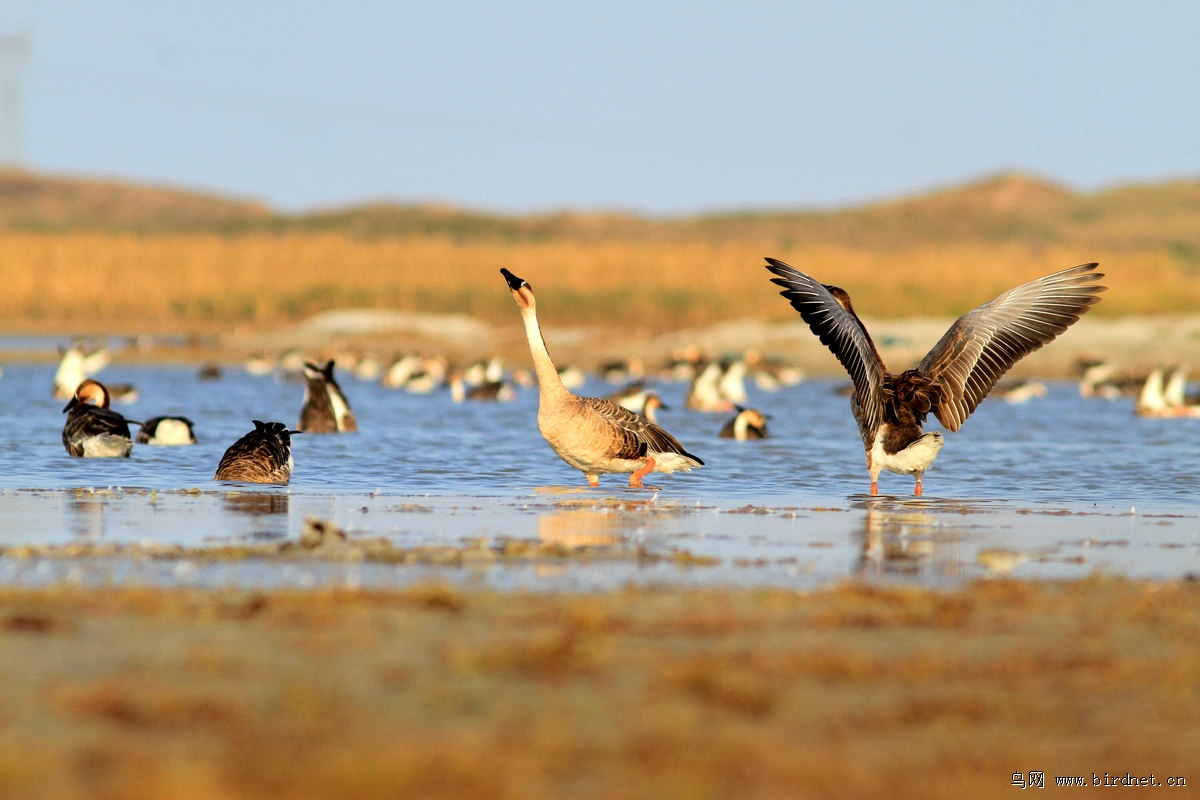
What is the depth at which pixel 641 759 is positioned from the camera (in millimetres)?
4586

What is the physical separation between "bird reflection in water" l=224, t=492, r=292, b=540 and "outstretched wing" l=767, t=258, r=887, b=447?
4268 millimetres

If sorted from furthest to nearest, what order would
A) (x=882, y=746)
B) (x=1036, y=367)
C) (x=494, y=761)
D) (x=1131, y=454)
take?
(x=1036, y=367) → (x=1131, y=454) → (x=882, y=746) → (x=494, y=761)

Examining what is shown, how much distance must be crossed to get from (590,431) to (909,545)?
11.7 feet

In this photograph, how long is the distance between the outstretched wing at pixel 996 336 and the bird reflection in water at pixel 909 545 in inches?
53.6

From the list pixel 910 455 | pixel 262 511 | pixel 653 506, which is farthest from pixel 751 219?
pixel 262 511

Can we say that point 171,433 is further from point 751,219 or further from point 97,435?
point 751,219

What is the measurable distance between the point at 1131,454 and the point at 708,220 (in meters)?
101

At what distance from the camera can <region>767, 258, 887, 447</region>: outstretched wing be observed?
12.0 metres

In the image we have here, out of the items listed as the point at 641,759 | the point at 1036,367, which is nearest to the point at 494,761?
the point at 641,759

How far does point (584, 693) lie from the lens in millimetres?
5348

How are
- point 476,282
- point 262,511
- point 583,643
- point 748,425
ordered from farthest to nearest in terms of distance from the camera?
point 476,282 → point 748,425 → point 262,511 → point 583,643

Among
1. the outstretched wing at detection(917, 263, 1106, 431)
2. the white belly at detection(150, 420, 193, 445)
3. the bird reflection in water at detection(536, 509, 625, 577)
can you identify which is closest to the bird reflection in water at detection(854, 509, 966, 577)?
the outstretched wing at detection(917, 263, 1106, 431)

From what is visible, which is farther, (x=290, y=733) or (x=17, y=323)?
(x=17, y=323)

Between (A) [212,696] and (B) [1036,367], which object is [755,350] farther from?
(A) [212,696]
